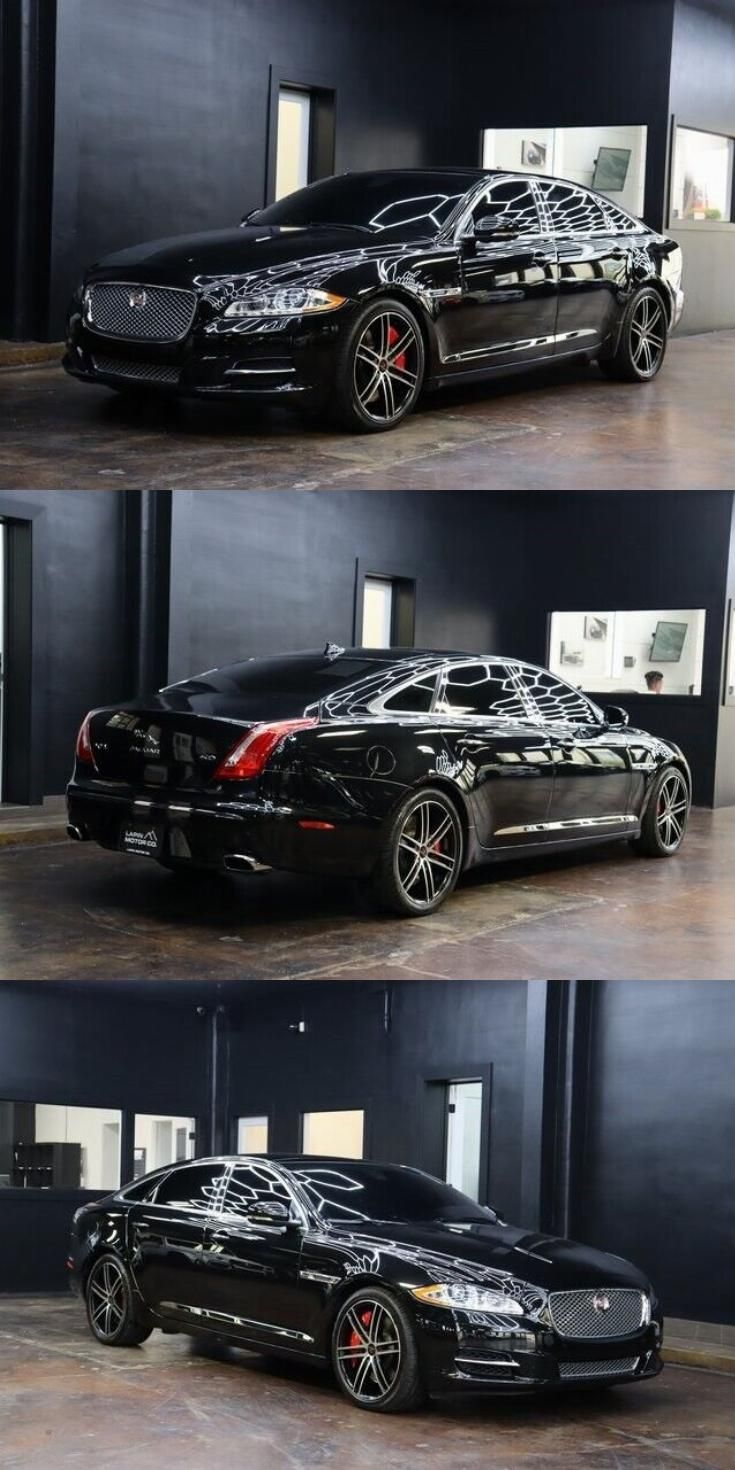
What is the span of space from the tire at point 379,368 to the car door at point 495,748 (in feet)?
4.69

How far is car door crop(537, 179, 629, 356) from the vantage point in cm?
989

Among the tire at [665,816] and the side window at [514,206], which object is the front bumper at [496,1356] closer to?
the tire at [665,816]

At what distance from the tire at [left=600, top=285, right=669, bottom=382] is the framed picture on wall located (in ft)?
17.9

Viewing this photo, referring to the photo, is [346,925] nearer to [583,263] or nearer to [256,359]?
[256,359]

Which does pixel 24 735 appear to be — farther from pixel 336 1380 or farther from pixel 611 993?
pixel 336 1380

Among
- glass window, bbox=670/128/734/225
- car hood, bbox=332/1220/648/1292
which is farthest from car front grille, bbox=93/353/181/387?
glass window, bbox=670/128/734/225

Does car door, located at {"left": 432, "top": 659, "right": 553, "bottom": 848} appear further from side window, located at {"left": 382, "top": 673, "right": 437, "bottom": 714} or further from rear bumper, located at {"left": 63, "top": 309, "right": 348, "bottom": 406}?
rear bumper, located at {"left": 63, "top": 309, "right": 348, "bottom": 406}

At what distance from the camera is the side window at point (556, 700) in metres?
9.14

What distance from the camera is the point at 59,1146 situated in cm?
1291

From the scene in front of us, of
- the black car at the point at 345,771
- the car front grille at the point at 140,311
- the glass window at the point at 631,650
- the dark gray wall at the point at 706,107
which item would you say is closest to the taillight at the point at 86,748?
the black car at the point at 345,771

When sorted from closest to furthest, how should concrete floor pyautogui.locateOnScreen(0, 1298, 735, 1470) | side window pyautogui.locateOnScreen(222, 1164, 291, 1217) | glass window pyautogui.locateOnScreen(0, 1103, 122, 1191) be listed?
1. concrete floor pyautogui.locateOnScreen(0, 1298, 735, 1470)
2. side window pyautogui.locateOnScreen(222, 1164, 291, 1217)
3. glass window pyautogui.locateOnScreen(0, 1103, 122, 1191)

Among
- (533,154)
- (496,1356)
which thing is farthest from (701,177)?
(496,1356)

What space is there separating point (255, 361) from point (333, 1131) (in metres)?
7.19

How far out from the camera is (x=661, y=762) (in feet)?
32.6
